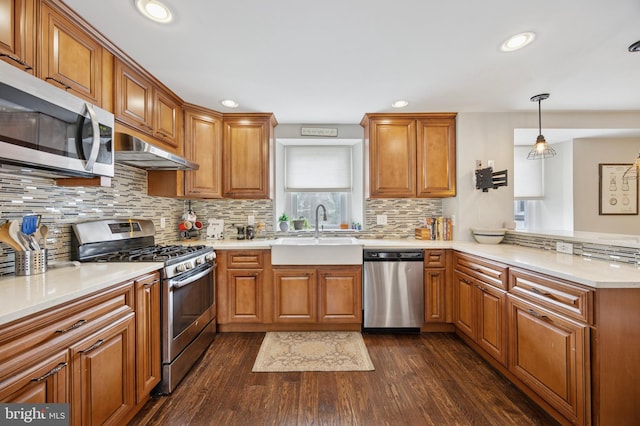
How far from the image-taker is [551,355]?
1.55m

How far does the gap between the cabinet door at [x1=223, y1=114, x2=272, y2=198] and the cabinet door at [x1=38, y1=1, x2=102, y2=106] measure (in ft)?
4.61

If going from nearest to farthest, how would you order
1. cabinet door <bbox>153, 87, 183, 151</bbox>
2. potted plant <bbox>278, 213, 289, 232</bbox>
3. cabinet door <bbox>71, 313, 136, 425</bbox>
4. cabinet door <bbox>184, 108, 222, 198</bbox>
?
cabinet door <bbox>71, 313, 136, 425</bbox> < cabinet door <bbox>153, 87, 183, 151</bbox> < cabinet door <bbox>184, 108, 222, 198</bbox> < potted plant <bbox>278, 213, 289, 232</bbox>

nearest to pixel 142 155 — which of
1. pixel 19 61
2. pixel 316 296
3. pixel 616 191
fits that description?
pixel 19 61

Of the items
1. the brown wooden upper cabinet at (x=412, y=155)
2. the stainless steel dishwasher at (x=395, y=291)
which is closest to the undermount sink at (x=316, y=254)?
the stainless steel dishwasher at (x=395, y=291)

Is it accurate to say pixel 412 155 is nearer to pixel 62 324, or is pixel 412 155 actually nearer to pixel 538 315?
pixel 538 315

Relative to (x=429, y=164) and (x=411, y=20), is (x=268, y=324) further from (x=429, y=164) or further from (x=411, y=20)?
(x=411, y=20)

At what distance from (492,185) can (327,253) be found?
6.05 ft

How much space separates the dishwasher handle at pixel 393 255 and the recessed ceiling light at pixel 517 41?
179 cm

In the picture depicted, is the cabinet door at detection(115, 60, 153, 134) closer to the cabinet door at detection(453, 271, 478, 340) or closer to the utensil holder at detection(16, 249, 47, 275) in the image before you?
the utensil holder at detection(16, 249, 47, 275)

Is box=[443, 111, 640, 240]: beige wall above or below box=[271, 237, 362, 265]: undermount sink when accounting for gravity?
above

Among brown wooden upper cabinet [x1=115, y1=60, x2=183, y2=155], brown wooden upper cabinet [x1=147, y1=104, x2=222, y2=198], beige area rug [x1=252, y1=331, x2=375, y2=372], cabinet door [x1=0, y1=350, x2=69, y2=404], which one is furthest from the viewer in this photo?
brown wooden upper cabinet [x1=147, y1=104, x2=222, y2=198]

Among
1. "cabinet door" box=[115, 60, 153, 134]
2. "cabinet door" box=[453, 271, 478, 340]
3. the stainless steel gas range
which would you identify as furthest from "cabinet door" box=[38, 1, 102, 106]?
"cabinet door" box=[453, 271, 478, 340]

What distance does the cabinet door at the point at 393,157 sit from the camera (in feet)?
10.2

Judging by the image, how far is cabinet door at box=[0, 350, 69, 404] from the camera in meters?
0.92
